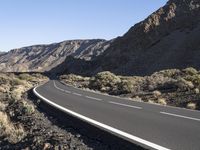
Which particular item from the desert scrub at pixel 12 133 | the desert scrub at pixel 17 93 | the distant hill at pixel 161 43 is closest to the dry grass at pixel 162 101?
the desert scrub at pixel 17 93

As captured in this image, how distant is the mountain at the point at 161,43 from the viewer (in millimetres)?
82500

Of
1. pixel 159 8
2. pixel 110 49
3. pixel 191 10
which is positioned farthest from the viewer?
pixel 110 49

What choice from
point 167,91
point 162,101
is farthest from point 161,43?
point 162,101

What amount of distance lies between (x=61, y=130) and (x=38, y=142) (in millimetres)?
1921

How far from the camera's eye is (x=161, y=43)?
305 feet

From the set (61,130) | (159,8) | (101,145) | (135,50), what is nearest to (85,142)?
(101,145)

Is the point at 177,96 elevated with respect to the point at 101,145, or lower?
lower

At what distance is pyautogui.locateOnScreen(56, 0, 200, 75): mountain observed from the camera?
82.5 meters

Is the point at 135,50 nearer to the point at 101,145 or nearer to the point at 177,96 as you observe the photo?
the point at 177,96

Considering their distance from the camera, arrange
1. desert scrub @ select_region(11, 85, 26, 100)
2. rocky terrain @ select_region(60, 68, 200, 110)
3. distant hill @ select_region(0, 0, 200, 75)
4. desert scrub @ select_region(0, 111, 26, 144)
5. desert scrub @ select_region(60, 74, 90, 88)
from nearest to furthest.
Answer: desert scrub @ select_region(0, 111, 26, 144), rocky terrain @ select_region(60, 68, 200, 110), desert scrub @ select_region(11, 85, 26, 100), desert scrub @ select_region(60, 74, 90, 88), distant hill @ select_region(0, 0, 200, 75)

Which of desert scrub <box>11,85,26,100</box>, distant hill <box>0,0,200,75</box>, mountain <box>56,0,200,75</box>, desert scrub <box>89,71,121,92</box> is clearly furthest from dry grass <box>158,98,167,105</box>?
mountain <box>56,0,200,75</box>

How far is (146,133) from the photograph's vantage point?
10953 millimetres

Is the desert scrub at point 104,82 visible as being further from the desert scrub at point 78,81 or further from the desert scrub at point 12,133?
the desert scrub at point 12,133

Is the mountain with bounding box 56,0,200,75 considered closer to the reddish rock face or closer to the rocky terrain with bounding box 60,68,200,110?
the reddish rock face
